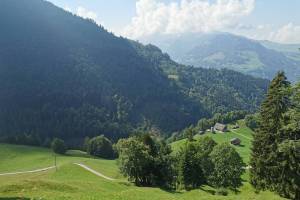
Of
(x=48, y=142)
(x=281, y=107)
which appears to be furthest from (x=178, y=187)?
(x=48, y=142)

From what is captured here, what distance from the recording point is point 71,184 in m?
52.5

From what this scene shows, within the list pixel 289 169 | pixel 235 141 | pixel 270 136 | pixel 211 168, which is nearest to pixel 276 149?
pixel 270 136

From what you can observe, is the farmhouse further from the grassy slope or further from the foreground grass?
the foreground grass

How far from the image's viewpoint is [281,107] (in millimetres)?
53688

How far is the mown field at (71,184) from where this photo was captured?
38594 millimetres

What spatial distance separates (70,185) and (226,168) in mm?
38275

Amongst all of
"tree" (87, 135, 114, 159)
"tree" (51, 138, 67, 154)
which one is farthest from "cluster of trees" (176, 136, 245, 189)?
"tree" (87, 135, 114, 159)

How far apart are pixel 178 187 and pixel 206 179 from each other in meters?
6.26

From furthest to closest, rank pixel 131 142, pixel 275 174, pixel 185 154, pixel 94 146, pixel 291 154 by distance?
pixel 94 146
pixel 185 154
pixel 131 142
pixel 275 174
pixel 291 154

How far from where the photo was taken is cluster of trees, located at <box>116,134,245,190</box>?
74.2 metres

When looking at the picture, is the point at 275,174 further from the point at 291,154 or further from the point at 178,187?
the point at 178,187

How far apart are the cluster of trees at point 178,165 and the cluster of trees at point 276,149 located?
18157 millimetres

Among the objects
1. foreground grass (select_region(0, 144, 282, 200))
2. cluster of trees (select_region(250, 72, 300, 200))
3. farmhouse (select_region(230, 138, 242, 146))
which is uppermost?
farmhouse (select_region(230, 138, 242, 146))

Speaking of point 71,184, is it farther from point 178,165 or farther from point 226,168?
point 226,168
